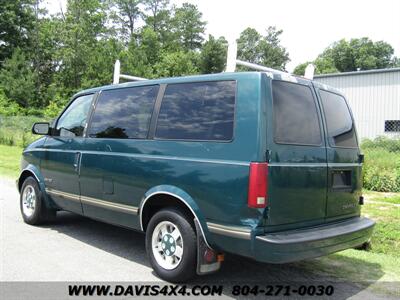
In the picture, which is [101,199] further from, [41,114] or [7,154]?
[41,114]

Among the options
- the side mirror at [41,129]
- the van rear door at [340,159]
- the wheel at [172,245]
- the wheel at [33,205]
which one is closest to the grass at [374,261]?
the van rear door at [340,159]

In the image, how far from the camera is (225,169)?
4.14 metres

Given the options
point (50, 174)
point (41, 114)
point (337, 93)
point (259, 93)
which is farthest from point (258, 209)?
point (41, 114)

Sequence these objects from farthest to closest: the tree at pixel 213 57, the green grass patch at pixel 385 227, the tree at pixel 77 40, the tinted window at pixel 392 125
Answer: the tree at pixel 213 57 < the tree at pixel 77 40 < the tinted window at pixel 392 125 < the green grass patch at pixel 385 227

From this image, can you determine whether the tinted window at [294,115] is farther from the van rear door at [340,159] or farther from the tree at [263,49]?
the tree at [263,49]

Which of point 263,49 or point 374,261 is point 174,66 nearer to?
point 263,49

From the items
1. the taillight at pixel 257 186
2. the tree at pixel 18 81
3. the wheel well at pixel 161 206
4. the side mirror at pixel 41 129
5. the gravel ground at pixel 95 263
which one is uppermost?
the tree at pixel 18 81

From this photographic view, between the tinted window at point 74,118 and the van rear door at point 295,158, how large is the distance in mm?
3005

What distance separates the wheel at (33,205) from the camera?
6820 mm

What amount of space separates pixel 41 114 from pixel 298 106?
4370 cm

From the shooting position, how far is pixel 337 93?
5254mm

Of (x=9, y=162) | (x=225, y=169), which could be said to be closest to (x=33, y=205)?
(x=225, y=169)

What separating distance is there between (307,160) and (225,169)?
2.89ft

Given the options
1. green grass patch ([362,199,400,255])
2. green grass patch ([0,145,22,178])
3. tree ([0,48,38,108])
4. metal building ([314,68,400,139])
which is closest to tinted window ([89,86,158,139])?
green grass patch ([362,199,400,255])
